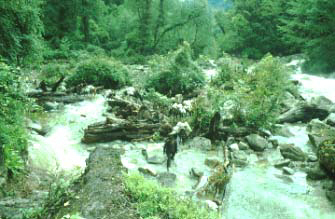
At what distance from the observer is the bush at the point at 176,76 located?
16.6 metres

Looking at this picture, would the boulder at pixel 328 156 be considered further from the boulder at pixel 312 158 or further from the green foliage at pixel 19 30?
the green foliage at pixel 19 30

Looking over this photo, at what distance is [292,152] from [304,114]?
3.51 m

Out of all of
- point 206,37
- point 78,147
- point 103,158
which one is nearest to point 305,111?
point 78,147

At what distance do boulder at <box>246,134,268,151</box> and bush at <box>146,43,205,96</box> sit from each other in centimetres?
585

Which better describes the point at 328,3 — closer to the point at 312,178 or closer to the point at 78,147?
the point at 312,178

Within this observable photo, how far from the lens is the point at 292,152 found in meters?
10.1

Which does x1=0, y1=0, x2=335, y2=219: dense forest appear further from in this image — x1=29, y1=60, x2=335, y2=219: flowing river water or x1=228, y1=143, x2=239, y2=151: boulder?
x1=29, y1=60, x2=335, y2=219: flowing river water

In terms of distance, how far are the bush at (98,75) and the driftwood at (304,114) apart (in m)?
7.98

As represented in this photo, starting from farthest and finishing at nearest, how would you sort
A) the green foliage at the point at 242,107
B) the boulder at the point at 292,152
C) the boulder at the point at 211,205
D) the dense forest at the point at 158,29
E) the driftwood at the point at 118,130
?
1. the dense forest at the point at 158,29
2. the green foliage at the point at 242,107
3. the driftwood at the point at 118,130
4. the boulder at the point at 292,152
5. the boulder at the point at 211,205

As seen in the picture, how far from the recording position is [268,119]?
11.8 m

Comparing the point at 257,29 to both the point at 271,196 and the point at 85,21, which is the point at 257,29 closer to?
the point at 85,21

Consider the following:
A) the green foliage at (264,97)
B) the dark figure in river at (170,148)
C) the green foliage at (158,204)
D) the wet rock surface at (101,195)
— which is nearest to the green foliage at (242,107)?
the green foliage at (264,97)

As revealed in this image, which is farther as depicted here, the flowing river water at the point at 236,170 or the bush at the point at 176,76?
the bush at the point at 176,76

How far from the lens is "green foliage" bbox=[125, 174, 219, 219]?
5.01 m
